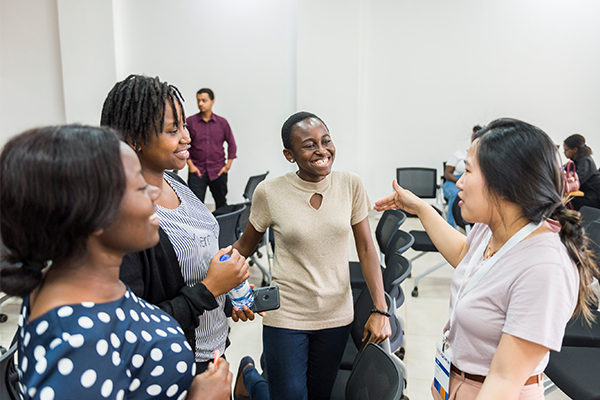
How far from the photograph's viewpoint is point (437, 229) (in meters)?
1.59

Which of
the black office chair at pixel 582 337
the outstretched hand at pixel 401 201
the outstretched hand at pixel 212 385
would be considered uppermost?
the outstretched hand at pixel 401 201

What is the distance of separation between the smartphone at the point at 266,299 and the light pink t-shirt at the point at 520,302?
59 cm

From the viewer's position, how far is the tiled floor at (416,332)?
2.58 meters

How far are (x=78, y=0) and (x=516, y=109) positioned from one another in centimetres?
732

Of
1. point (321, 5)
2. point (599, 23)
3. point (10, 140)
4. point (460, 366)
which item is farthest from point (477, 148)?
point (599, 23)

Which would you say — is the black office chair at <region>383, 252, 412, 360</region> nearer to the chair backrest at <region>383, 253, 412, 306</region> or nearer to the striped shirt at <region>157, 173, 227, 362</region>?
the chair backrest at <region>383, 253, 412, 306</region>

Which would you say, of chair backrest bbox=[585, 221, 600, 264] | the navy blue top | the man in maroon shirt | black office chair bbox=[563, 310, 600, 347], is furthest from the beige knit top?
the man in maroon shirt

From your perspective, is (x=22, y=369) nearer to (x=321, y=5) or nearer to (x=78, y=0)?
(x=321, y=5)

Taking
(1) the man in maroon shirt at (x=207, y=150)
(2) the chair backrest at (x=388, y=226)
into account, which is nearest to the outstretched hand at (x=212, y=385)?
(2) the chair backrest at (x=388, y=226)

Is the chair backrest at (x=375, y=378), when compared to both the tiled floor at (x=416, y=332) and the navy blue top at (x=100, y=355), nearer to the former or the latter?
the navy blue top at (x=100, y=355)

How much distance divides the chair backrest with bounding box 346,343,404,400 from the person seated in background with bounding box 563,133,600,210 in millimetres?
4829

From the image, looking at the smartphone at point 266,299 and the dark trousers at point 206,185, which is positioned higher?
the smartphone at point 266,299

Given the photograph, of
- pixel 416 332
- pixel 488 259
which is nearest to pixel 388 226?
pixel 416 332

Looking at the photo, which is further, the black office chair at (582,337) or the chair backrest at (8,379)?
the black office chair at (582,337)
